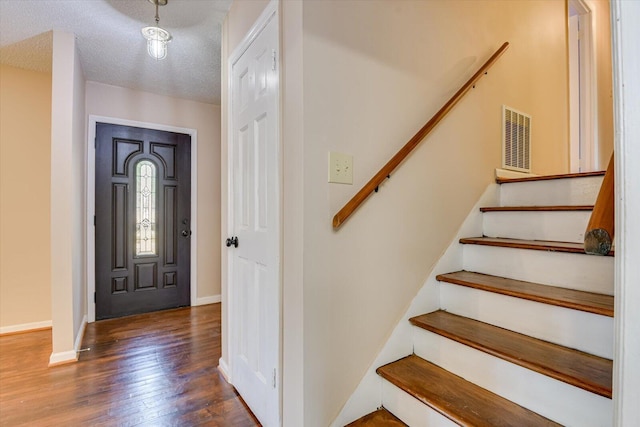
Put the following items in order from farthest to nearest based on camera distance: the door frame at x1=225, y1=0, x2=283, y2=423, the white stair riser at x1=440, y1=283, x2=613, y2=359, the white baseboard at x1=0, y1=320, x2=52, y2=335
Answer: the white baseboard at x1=0, y1=320, x2=52, y2=335
the door frame at x1=225, y1=0, x2=283, y2=423
the white stair riser at x1=440, y1=283, x2=613, y2=359

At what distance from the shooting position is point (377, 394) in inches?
55.8

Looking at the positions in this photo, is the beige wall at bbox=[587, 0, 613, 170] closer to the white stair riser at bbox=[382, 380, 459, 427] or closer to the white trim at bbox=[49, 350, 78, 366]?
the white stair riser at bbox=[382, 380, 459, 427]

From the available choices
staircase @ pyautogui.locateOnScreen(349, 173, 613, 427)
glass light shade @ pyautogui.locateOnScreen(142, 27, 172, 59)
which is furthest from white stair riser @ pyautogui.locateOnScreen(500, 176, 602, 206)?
glass light shade @ pyautogui.locateOnScreen(142, 27, 172, 59)

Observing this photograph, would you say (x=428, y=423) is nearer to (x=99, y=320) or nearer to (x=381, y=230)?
(x=381, y=230)

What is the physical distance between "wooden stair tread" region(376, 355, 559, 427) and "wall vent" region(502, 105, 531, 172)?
1579 millimetres

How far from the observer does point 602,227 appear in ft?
1.90

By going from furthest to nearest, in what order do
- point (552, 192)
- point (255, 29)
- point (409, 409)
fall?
1. point (552, 192)
2. point (255, 29)
3. point (409, 409)

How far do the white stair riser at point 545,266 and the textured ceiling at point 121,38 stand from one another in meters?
2.30

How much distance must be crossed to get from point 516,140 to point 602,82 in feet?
6.02

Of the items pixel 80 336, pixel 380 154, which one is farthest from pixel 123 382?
pixel 380 154

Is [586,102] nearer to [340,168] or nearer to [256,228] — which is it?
[340,168]

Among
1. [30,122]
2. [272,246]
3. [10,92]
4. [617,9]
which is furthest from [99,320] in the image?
[617,9]

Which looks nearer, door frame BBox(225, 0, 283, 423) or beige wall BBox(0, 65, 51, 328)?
door frame BBox(225, 0, 283, 423)

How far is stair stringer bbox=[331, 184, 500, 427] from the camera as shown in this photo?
1.36m
